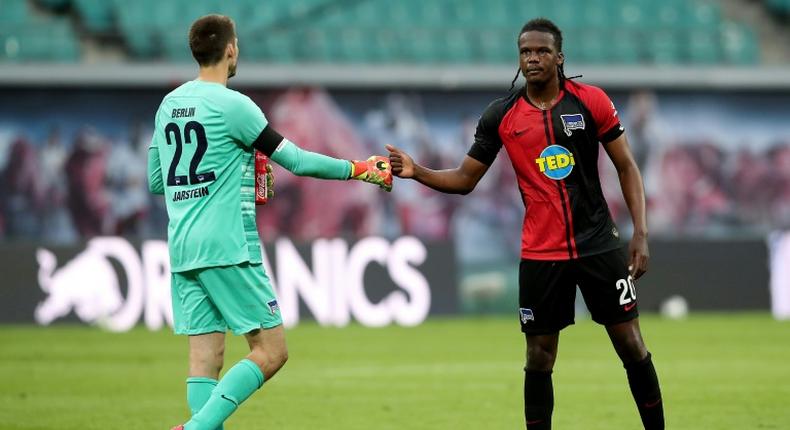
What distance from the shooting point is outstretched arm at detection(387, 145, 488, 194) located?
7.70 meters

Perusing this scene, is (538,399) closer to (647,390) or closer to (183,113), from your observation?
(647,390)

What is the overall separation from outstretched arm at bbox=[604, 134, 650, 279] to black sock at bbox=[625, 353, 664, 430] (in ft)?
1.61

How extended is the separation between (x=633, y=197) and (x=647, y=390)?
3.40 ft

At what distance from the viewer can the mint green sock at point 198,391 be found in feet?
22.1

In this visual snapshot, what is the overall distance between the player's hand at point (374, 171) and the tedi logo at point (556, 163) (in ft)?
2.70

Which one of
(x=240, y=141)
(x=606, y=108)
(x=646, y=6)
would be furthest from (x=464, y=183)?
(x=646, y=6)

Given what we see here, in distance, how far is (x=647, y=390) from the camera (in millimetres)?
7328

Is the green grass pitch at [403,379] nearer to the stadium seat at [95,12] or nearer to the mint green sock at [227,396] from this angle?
the mint green sock at [227,396]

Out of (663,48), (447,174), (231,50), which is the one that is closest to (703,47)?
(663,48)

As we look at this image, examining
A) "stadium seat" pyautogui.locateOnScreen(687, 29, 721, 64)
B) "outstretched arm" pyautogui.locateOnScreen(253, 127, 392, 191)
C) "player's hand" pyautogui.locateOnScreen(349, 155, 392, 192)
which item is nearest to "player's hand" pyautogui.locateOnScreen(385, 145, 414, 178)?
"player's hand" pyautogui.locateOnScreen(349, 155, 392, 192)

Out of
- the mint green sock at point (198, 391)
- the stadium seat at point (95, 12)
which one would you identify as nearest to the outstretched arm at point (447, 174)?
the mint green sock at point (198, 391)

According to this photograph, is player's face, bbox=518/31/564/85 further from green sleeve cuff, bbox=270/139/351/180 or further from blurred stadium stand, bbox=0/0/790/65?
blurred stadium stand, bbox=0/0/790/65

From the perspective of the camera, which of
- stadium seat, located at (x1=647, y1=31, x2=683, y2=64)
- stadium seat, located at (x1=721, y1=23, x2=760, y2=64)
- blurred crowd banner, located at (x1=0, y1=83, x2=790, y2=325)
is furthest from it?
stadium seat, located at (x1=721, y1=23, x2=760, y2=64)

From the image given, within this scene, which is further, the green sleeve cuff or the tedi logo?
the tedi logo
